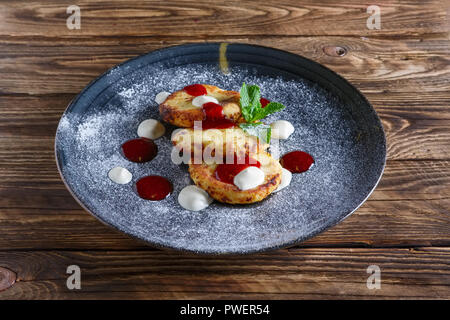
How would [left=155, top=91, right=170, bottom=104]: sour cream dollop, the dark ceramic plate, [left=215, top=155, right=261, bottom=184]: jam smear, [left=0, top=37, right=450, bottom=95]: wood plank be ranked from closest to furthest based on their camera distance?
the dark ceramic plate
[left=215, top=155, right=261, bottom=184]: jam smear
[left=155, top=91, right=170, bottom=104]: sour cream dollop
[left=0, top=37, right=450, bottom=95]: wood plank

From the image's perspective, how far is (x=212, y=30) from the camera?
254 cm

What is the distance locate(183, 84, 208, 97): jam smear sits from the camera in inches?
76.4

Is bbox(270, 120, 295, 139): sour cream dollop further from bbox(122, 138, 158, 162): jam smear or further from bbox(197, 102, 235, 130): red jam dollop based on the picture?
bbox(122, 138, 158, 162): jam smear

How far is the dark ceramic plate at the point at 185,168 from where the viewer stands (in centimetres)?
153

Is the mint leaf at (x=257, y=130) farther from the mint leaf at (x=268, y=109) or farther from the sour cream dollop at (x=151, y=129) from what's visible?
the sour cream dollop at (x=151, y=129)

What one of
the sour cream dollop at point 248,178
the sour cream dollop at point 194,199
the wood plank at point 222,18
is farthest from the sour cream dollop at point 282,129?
the wood plank at point 222,18

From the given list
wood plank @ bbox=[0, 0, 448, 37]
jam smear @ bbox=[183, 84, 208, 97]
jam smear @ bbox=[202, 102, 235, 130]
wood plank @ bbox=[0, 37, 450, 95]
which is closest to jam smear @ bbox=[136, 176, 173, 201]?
jam smear @ bbox=[202, 102, 235, 130]

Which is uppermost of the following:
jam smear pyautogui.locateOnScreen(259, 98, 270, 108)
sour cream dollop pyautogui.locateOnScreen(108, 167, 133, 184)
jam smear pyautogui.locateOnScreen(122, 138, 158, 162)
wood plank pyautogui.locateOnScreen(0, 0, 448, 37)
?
wood plank pyautogui.locateOnScreen(0, 0, 448, 37)

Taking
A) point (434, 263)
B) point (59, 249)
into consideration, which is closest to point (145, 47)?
point (59, 249)

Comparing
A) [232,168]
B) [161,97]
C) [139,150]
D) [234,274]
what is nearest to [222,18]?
[161,97]

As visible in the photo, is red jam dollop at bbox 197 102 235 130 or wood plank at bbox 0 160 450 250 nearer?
wood plank at bbox 0 160 450 250

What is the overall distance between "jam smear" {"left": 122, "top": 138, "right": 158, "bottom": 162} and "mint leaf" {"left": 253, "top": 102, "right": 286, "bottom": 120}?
1.18 feet

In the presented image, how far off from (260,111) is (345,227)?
47cm

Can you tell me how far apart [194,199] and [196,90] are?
0.49 meters
